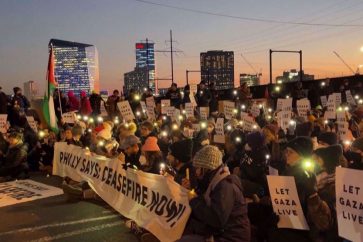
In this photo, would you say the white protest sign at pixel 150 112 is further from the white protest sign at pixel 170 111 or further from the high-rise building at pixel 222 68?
the high-rise building at pixel 222 68

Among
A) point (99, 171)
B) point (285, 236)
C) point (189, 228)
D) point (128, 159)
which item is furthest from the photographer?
point (99, 171)

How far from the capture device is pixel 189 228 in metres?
5.45

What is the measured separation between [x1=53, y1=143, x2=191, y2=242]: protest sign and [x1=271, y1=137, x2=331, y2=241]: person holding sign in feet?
4.22

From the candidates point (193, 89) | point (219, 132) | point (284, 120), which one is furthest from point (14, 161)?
point (193, 89)

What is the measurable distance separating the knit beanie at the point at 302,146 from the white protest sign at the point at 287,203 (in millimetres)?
482

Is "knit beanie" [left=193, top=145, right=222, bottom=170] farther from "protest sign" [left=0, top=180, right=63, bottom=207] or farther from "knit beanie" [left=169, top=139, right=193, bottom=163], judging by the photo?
"protest sign" [left=0, top=180, right=63, bottom=207]

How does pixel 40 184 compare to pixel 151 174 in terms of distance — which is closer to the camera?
pixel 151 174

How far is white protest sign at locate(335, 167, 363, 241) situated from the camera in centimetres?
379

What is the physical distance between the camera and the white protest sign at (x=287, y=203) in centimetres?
447

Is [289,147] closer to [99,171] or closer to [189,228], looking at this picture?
[189,228]

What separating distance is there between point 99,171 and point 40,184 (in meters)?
3.07

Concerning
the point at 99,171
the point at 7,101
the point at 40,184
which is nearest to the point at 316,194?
the point at 99,171

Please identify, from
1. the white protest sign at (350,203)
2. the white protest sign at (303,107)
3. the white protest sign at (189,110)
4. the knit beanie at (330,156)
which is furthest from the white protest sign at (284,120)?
the white protest sign at (350,203)

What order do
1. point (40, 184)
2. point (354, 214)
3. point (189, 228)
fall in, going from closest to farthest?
point (354, 214)
point (189, 228)
point (40, 184)
